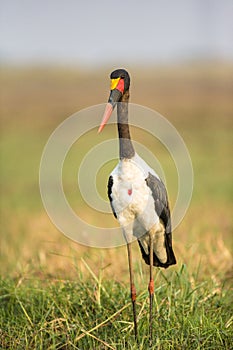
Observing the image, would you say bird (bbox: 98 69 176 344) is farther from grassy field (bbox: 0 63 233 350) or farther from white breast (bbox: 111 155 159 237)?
grassy field (bbox: 0 63 233 350)

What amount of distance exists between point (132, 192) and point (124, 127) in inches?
15.9

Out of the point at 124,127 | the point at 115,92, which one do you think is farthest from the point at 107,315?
the point at 115,92

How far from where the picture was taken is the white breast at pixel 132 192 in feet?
12.4

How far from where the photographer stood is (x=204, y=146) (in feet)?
75.2

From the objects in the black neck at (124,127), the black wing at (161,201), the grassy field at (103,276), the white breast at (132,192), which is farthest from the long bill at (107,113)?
the grassy field at (103,276)

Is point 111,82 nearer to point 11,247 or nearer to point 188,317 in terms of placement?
point 188,317

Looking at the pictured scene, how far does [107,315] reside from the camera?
4.29 meters

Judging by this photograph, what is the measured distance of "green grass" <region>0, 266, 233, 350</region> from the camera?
400cm

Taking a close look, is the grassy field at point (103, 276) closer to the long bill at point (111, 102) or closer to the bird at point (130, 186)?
the bird at point (130, 186)

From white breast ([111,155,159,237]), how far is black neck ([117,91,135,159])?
2.6 inches

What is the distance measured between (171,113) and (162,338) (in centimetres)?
3440

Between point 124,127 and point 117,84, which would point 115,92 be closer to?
point 117,84

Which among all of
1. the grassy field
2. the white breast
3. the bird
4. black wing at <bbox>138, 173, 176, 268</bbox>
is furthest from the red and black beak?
the grassy field

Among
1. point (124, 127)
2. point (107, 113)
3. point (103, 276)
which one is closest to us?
point (107, 113)
